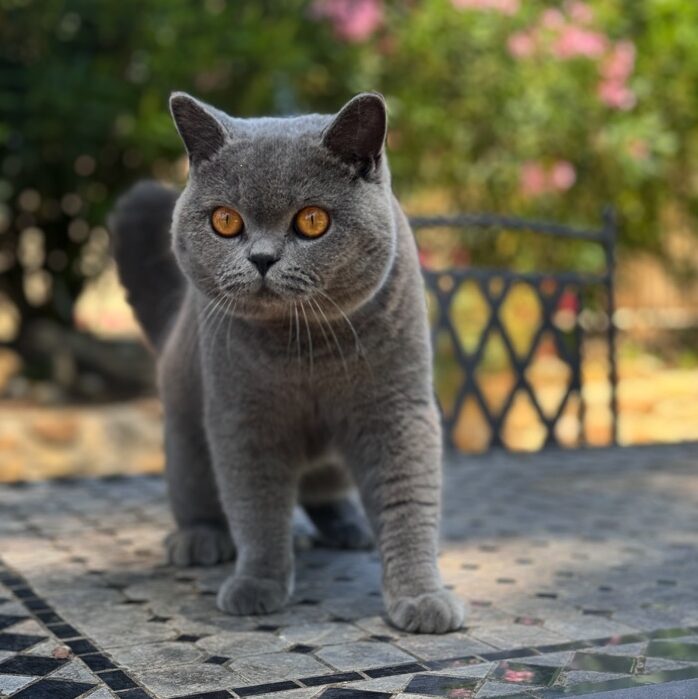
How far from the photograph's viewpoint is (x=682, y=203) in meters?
7.28

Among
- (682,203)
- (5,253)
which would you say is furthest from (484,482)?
(682,203)

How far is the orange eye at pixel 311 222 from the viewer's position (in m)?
1.93

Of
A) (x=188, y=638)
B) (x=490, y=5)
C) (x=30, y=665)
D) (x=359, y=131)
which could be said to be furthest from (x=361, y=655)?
(x=490, y=5)

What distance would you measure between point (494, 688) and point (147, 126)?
404cm

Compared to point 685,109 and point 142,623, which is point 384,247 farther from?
point 685,109

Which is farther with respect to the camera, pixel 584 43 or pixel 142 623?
pixel 584 43

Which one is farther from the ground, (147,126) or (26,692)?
(147,126)

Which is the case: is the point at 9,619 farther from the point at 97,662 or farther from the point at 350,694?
the point at 350,694

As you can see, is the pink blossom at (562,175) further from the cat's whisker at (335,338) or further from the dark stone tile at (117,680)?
the dark stone tile at (117,680)

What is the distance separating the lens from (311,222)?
1938mm

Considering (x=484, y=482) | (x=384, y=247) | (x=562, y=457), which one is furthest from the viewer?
(x=562, y=457)

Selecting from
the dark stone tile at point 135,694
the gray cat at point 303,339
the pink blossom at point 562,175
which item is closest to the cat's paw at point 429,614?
the gray cat at point 303,339

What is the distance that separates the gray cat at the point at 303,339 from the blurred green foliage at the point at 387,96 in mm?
3328

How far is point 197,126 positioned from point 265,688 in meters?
0.96
